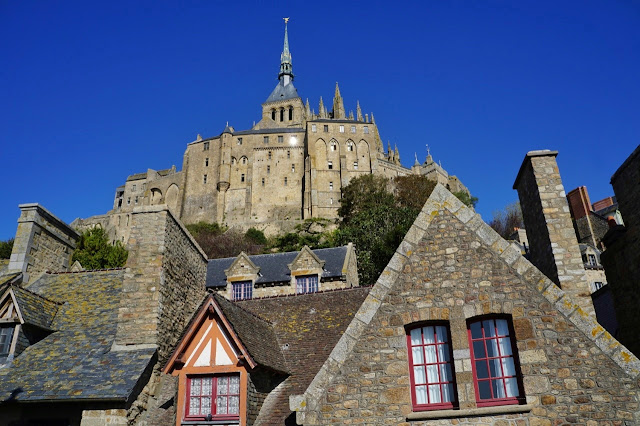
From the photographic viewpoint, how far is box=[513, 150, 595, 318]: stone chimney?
8492mm

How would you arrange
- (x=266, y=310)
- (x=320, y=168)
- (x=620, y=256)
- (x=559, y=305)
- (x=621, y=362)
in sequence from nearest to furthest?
(x=621, y=362), (x=559, y=305), (x=620, y=256), (x=266, y=310), (x=320, y=168)

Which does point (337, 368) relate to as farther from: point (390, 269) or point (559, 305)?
point (559, 305)

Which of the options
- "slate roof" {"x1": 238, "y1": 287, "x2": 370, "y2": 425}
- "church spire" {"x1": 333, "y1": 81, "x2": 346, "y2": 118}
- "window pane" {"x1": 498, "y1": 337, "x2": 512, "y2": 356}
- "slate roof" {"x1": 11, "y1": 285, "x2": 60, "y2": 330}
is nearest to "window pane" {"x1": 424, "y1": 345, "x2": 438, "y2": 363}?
"window pane" {"x1": 498, "y1": 337, "x2": 512, "y2": 356}

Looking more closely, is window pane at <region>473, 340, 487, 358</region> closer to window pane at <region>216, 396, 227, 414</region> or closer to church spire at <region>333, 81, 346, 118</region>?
window pane at <region>216, 396, 227, 414</region>

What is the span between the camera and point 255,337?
391 inches

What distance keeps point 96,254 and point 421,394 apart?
30.5 m

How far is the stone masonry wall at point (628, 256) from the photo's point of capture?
371 inches

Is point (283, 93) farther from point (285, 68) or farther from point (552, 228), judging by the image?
point (552, 228)

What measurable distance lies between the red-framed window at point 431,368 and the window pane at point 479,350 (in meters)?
→ 0.37

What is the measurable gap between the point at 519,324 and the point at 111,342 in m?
8.42

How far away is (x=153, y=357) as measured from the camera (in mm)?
10266

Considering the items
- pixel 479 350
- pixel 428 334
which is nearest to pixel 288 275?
pixel 428 334

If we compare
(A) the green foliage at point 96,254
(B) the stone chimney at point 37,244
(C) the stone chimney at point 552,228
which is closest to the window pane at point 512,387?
(C) the stone chimney at point 552,228

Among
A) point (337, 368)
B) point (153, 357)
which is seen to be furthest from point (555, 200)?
point (153, 357)
